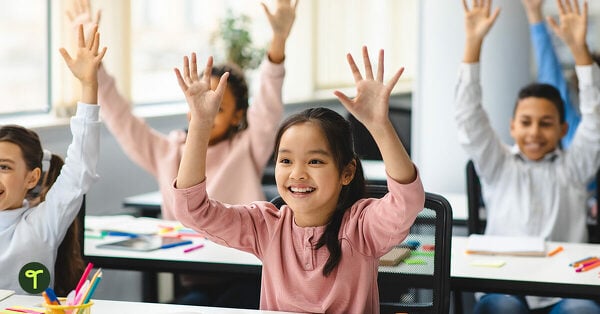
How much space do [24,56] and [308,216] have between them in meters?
2.76

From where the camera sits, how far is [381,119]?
2154 millimetres

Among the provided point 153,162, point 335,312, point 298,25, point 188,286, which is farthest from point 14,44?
point 298,25

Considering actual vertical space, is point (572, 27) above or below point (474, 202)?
above

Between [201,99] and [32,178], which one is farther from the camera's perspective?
[32,178]

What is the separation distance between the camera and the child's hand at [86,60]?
9.04 feet

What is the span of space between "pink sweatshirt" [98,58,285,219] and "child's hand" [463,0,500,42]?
2.61 feet

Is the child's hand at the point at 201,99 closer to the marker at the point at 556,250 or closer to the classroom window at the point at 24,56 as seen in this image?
the marker at the point at 556,250

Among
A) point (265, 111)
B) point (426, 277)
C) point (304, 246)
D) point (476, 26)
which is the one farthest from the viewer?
point (265, 111)

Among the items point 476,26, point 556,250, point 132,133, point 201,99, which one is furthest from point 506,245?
point 132,133

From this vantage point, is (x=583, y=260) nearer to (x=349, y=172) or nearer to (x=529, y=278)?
(x=529, y=278)

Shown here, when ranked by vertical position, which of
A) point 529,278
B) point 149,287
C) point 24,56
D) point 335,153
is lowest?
point 149,287

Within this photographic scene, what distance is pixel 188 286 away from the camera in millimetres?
3801

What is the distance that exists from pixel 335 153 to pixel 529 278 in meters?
0.79

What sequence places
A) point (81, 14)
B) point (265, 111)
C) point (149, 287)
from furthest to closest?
point (149, 287) < point (265, 111) < point (81, 14)
